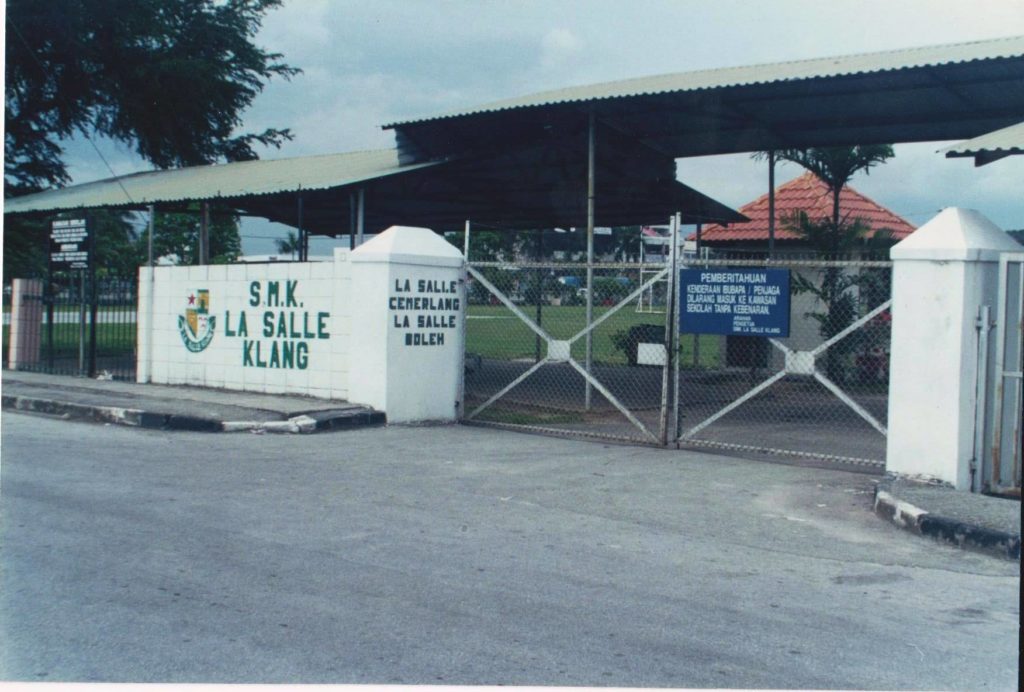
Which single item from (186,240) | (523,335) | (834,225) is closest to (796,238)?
(834,225)

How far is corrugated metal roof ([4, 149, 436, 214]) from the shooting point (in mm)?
16297

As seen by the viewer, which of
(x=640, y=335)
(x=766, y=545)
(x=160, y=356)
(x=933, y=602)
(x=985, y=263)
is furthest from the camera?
(x=640, y=335)

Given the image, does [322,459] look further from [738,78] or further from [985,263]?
[738,78]

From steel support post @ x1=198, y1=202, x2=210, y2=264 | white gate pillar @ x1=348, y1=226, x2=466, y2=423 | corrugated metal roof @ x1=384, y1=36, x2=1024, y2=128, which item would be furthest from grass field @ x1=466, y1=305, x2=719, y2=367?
white gate pillar @ x1=348, y1=226, x2=466, y2=423

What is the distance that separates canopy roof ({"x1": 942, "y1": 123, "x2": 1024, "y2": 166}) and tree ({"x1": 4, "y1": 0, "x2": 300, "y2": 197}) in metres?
10.7

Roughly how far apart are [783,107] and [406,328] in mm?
6132

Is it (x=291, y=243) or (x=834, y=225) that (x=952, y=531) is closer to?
(x=834, y=225)

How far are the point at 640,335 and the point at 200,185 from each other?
8.50m

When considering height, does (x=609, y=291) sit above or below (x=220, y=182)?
below

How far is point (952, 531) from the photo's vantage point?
7031 millimetres

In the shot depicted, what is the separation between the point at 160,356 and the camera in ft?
50.0

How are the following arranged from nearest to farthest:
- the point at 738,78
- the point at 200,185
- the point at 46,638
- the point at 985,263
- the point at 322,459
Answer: the point at 46,638, the point at 985,263, the point at 322,459, the point at 738,78, the point at 200,185

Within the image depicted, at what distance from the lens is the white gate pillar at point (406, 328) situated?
12.1 m

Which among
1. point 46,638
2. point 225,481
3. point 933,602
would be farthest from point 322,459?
point 933,602
